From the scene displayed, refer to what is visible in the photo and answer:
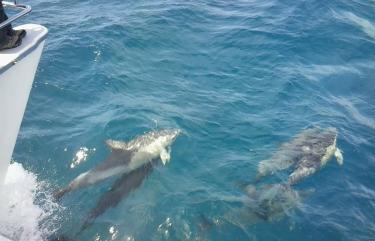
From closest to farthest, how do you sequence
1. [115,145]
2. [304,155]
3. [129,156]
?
[129,156] < [115,145] < [304,155]

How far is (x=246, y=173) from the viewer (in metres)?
11.3

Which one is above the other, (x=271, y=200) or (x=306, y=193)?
(x=271, y=200)

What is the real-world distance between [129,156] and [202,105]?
3471 mm

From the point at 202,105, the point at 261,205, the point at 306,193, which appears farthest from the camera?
the point at 202,105

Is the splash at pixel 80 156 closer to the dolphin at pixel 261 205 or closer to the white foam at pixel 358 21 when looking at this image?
the dolphin at pixel 261 205

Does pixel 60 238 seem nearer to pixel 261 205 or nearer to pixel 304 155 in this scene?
pixel 261 205

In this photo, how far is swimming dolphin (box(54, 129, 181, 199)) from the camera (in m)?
10.5

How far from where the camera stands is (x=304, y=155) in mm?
12008


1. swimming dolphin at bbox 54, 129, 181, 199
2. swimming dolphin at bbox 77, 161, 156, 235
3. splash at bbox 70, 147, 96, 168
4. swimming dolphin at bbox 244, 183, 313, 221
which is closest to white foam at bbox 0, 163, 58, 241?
swimming dolphin at bbox 54, 129, 181, 199

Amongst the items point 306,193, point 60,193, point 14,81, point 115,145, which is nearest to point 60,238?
point 60,193

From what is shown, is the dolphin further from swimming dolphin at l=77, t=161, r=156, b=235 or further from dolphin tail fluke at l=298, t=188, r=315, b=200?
swimming dolphin at l=77, t=161, r=156, b=235

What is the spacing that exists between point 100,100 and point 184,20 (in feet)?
22.3

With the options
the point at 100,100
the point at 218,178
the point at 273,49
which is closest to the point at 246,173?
the point at 218,178

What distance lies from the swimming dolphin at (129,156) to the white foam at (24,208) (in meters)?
0.46
